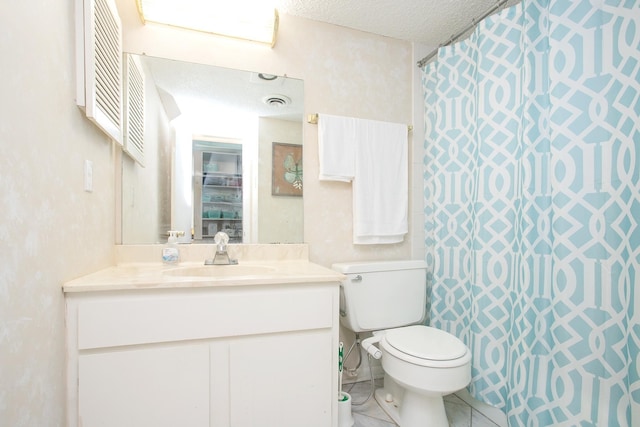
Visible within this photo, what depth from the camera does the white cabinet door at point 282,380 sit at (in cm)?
101

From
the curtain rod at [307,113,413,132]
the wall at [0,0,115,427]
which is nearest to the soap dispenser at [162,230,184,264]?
the wall at [0,0,115,427]

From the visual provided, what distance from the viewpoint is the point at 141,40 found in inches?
54.4

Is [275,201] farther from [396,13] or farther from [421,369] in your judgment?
[396,13]

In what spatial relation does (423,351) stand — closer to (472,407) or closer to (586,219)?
(472,407)

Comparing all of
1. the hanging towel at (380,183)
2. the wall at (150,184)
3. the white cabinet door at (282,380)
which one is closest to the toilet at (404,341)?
the hanging towel at (380,183)

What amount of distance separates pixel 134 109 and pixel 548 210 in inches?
74.0

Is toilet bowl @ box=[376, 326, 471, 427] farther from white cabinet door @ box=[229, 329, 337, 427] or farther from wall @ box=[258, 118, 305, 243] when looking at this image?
wall @ box=[258, 118, 305, 243]

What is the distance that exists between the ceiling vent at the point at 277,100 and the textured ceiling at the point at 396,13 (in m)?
0.46

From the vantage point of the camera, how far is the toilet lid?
119cm

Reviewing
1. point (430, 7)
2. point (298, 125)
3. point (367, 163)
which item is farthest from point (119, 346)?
point (430, 7)

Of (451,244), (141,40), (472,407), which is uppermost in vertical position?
(141,40)

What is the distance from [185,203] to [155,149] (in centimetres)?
31

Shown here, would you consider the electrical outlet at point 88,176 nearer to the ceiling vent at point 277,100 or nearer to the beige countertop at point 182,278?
the beige countertop at point 182,278

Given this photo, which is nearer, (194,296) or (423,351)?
(194,296)
